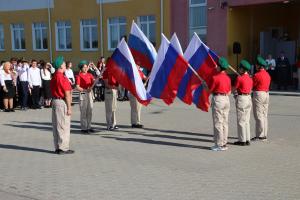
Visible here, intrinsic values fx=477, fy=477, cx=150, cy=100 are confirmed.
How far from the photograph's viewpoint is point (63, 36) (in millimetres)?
32750

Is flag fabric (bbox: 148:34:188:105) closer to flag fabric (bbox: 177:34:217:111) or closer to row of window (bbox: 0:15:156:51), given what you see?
flag fabric (bbox: 177:34:217:111)

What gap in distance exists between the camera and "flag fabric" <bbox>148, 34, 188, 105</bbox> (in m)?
11.0

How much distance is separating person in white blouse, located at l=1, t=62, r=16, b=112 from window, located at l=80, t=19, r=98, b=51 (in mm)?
13813

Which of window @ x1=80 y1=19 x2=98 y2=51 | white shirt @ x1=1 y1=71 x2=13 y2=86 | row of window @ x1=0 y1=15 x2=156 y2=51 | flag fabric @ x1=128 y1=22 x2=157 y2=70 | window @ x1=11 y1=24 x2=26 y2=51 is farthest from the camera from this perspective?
window @ x1=11 y1=24 x2=26 y2=51

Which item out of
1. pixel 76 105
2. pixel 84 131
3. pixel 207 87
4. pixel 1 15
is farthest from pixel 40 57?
pixel 207 87

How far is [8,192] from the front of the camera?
22.9 ft

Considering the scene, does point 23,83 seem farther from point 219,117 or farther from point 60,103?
point 219,117

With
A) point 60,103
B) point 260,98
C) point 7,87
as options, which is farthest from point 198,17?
point 60,103

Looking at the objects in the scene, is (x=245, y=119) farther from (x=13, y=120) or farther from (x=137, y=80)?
(x=13, y=120)

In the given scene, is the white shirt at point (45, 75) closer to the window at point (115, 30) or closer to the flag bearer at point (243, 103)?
the flag bearer at point (243, 103)

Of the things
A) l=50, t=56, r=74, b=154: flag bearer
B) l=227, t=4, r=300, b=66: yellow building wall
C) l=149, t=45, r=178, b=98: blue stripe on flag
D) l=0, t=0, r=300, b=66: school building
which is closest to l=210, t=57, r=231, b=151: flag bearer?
l=149, t=45, r=178, b=98: blue stripe on flag

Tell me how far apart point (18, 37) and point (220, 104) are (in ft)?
95.4

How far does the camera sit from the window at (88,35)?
30.8 meters

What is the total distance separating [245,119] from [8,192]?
523cm
